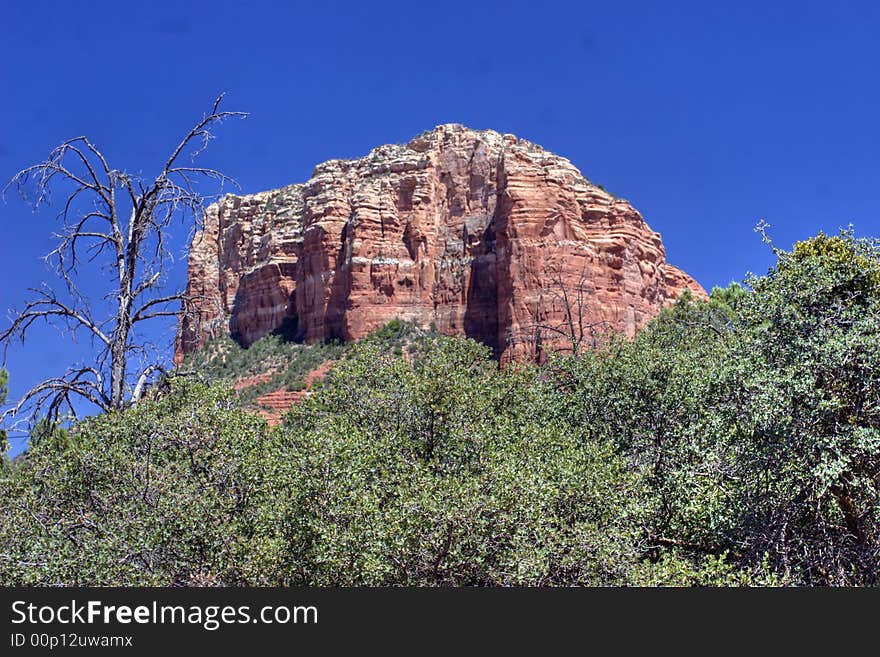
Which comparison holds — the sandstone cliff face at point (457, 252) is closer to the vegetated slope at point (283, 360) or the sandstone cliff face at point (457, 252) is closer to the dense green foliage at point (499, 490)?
the vegetated slope at point (283, 360)

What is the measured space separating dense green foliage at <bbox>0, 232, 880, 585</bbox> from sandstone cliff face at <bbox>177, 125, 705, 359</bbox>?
60.6 metres

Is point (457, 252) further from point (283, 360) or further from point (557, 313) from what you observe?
point (283, 360)

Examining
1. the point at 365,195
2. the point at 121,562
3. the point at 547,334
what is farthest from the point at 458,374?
the point at 365,195

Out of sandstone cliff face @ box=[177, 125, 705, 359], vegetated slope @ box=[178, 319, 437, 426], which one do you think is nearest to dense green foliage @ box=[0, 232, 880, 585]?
vegetated slope @ box=[178, 319, 437, 426]

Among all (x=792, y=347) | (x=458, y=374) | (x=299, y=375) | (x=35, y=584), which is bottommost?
(x=35, y=584)

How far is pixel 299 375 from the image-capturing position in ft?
259

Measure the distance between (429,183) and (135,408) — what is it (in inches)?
3111

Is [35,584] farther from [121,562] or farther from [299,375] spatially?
[299,375]

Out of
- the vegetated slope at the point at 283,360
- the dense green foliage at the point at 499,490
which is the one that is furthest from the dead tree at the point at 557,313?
the dense green foliage at the point at 499,490

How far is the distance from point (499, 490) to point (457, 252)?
256 feet

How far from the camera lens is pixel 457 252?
296ft

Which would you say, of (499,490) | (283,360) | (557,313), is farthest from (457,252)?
(499,490)

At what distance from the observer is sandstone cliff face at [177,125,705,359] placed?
8194 centimetres

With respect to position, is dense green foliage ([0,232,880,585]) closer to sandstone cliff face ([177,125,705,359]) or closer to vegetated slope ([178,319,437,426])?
vegetated slope ([178,319,437,426])
